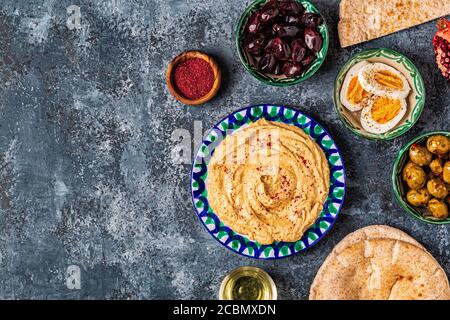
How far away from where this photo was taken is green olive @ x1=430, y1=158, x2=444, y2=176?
3652 millimetres

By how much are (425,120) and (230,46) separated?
1345 millimetres

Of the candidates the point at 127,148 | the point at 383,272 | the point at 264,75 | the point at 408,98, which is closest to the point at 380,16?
the point at 408,98

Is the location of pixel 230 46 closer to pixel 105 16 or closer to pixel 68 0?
pixel 105 16

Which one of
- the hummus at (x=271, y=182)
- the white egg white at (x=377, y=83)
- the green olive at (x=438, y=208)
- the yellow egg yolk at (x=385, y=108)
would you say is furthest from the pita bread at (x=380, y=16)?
the green olive at (x=438, y=208)

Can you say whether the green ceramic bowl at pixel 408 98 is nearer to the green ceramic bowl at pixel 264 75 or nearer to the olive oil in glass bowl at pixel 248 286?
the green ceramic bowl at pixel 264 75

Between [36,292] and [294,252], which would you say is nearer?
[294,252]

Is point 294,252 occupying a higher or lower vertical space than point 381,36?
lower

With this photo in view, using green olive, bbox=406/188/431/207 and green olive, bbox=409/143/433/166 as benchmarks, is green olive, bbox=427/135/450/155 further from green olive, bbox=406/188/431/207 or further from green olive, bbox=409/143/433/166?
green olive, bbox=406/188/431/207

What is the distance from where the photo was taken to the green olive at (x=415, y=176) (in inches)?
145

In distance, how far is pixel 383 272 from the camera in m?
3.76

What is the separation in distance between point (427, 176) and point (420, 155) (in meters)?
0.16

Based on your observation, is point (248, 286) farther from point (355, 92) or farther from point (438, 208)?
point (355, 92)

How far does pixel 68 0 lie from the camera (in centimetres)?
407

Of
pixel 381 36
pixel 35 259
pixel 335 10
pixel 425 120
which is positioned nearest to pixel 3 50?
pixel 35 259
